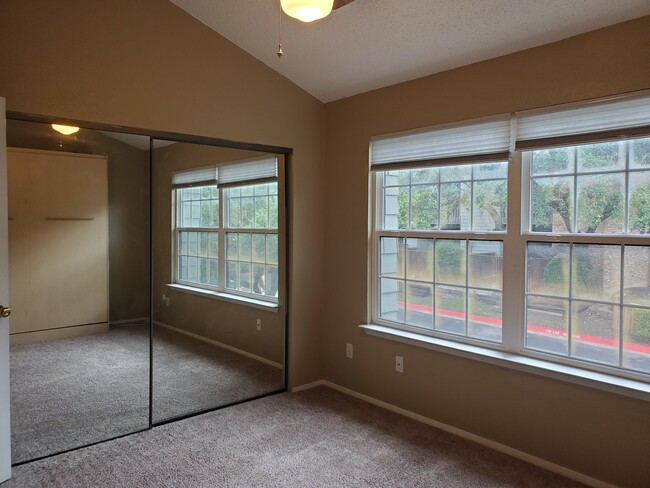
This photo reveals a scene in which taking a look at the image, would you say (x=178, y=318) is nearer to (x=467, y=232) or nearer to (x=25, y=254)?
(x=25, y=254)

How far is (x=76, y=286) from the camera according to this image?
3.01 metres

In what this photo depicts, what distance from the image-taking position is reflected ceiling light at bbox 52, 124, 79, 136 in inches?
109

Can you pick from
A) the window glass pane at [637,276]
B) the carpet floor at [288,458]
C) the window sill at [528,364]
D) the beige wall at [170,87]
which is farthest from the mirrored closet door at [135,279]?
the window glass pane at [637,276]

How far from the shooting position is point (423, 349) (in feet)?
10.8

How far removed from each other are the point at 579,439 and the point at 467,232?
1.32m

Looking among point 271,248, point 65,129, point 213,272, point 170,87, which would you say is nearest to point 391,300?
point 271,248

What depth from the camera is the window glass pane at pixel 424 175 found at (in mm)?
3270

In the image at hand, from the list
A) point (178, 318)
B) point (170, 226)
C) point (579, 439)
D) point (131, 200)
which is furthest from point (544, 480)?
point (131, 200)

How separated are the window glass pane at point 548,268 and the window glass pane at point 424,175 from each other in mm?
802

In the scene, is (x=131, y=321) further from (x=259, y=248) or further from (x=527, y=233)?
(x=527, y=233)

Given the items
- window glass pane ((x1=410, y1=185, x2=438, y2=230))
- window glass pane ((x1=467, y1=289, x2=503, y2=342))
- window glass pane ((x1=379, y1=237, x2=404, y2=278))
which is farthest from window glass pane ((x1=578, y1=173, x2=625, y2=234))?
window glass pane ((x1=379, y1=237, x2=404, y2=278))

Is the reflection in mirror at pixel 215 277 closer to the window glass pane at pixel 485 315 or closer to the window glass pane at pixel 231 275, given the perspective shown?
the window glass pane at pixel 231 275

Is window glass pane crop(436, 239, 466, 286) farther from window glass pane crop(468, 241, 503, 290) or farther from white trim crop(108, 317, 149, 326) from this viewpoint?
white trim crop(108, 317, 149, 326)

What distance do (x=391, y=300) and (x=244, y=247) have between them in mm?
1201
